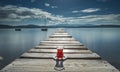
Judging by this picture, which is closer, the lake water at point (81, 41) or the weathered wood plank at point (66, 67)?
the weathered wood plank at point (66, 67)

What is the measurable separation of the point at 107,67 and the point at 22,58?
71.4 inches

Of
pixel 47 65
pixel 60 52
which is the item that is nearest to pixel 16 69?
pixel 47 65

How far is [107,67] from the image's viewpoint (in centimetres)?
269

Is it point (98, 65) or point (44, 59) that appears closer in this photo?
point (98, 65)

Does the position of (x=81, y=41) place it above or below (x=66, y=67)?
below

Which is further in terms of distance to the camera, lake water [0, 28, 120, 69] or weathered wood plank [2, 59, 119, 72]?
lake water [0, 28, 120, 69]

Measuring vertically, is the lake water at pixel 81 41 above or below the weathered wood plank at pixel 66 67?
below

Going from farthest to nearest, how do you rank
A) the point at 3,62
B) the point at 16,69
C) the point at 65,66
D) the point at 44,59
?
the point at 3,62 < the point at 44,59 < the point at 65,66 < the point at 16,69

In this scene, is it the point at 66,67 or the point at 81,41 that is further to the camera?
the point at 81,41

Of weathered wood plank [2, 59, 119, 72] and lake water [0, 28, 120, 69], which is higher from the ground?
weathered wood plank [2, 59, 119, 72]

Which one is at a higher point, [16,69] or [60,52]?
[60,52]

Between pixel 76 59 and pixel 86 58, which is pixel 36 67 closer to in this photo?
pixel 76 59

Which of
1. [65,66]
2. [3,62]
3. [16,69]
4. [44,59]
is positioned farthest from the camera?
[3,62]

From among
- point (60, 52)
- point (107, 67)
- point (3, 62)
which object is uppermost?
point (60, 52)
